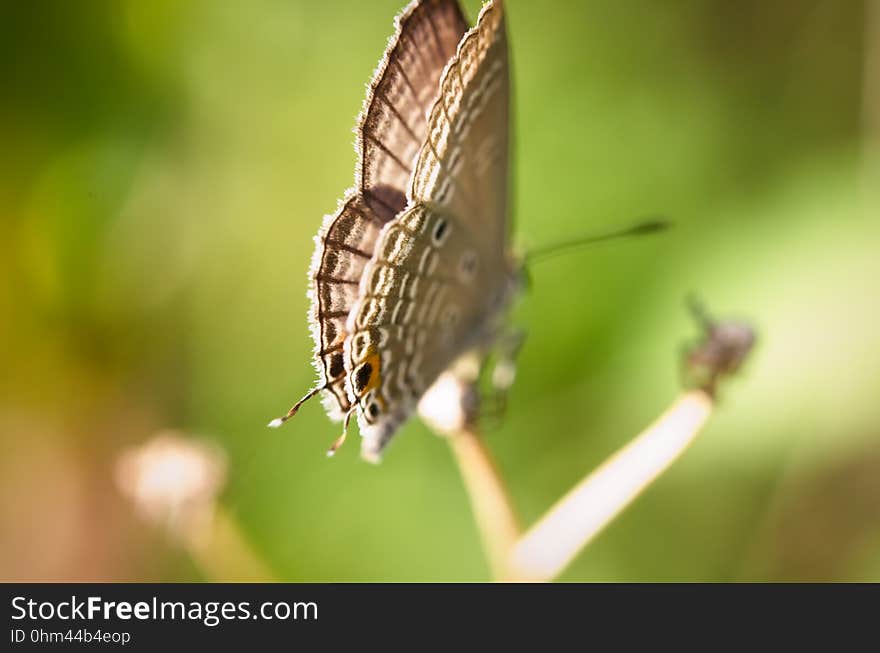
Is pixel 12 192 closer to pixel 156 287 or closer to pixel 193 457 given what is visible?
pixel 156 287

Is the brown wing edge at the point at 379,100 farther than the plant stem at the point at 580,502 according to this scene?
No

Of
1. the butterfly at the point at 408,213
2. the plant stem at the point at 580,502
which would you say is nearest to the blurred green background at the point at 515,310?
the plant stem at the point at 580,502

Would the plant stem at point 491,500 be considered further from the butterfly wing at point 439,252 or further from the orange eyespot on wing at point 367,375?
the orange eyespot on wing at point 367,375

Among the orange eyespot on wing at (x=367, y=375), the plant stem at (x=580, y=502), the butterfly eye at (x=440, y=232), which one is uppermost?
the butterfly eye at (x=440, y=232)

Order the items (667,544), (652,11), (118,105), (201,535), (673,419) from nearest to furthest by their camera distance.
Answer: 1. (673,419)
2. (201,535)
3. (667,544)
4. (118,105)
5. (652,11)

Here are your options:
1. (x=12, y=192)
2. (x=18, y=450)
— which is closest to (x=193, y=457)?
(x=18, y=450)

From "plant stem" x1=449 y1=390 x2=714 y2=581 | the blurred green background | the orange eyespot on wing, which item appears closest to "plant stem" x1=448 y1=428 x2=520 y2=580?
"plant stem" x1=449 y1=390 x2=714 y2=581

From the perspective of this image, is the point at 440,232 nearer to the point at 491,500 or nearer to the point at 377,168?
the point at 377,168

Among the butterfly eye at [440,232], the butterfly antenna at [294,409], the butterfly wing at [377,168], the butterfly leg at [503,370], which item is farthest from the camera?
the butterfly leg at [503,370]
